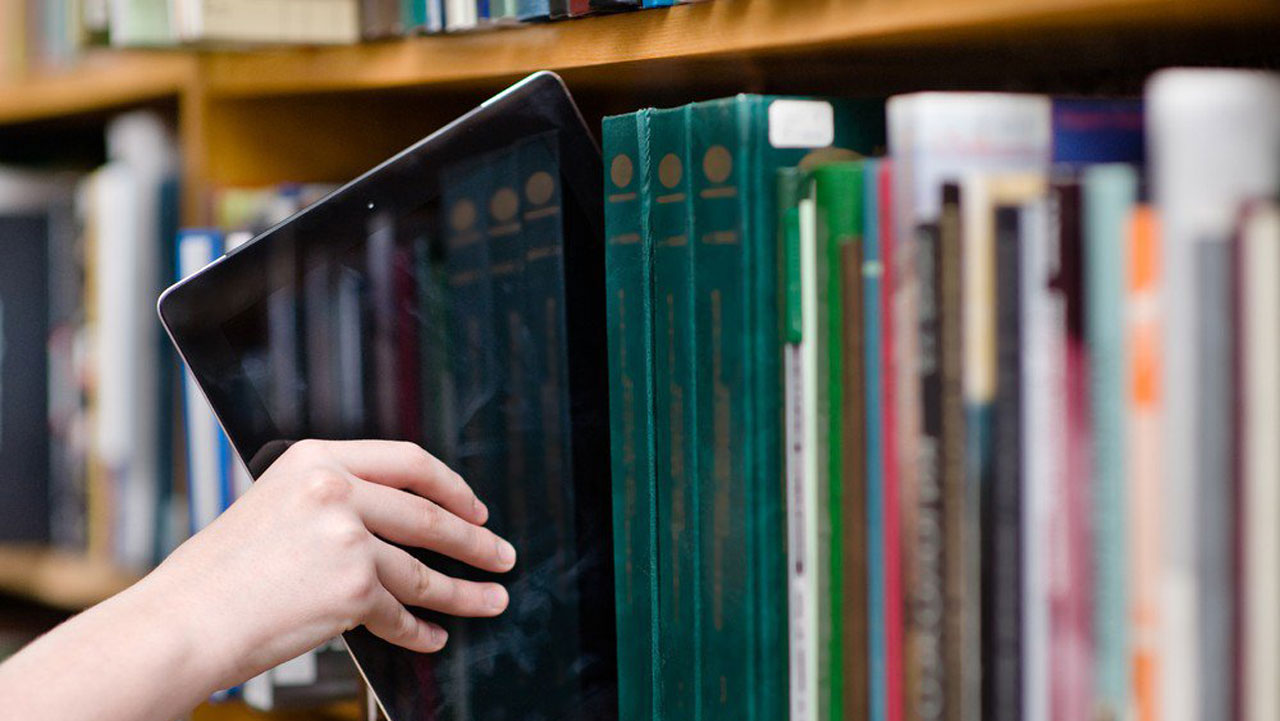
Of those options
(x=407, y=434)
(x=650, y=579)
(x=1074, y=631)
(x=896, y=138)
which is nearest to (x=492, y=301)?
(x=407, y=434)

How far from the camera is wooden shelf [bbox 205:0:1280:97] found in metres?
0.56

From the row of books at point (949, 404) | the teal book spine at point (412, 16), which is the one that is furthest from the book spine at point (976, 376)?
the teal book spine at point (412, 16)

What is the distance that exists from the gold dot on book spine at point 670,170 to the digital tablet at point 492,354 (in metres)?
0.11

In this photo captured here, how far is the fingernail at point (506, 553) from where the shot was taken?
2.52 feet

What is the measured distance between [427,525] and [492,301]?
0.48 ft

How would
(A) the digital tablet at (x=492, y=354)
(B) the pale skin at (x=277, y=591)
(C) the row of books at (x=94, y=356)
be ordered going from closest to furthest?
(B) the pale skin at (x=277, y=591), (A) the digital tablet at (x=492, y=354), (C) the row of books at (x=94, y=356)

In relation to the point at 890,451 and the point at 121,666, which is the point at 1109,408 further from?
the point at 121,666

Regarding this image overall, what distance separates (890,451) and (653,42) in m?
0.29

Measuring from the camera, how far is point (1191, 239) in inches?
18.6

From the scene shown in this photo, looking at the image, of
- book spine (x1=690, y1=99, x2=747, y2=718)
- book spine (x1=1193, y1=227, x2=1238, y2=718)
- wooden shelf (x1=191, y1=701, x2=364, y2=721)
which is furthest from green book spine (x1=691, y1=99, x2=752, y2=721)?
wooden shelf (x1=191, y1=701, x2=364, y2=721)

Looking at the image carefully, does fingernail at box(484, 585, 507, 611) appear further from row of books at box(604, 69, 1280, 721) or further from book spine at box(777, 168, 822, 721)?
book spine at box(777, 168, 822, 721)

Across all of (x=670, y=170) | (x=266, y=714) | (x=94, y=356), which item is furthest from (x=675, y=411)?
(x=94, y=356)

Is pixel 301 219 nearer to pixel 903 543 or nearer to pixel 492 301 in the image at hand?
pixel 492 301

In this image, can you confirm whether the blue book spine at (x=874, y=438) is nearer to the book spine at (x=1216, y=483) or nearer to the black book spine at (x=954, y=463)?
the black book spine at (x=954, y=463)
